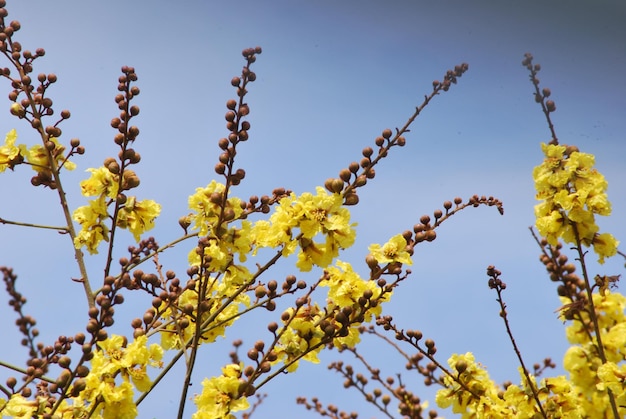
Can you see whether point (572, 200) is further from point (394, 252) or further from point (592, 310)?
point (394, 252)

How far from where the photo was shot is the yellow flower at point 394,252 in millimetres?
3094

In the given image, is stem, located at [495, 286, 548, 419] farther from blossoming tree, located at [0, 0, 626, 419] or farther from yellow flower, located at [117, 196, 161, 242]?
yellow flower, located at [117, 196, 161, 242]

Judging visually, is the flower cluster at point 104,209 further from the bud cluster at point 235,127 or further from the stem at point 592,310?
the stem at point 592,310

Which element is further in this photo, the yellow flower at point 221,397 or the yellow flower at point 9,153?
the yellow flower at point 9,153

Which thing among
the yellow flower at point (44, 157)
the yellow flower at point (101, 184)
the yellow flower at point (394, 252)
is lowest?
the yellow flower at point (394, 252)

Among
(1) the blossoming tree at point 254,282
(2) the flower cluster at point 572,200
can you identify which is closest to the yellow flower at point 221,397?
(1) the blossoming tree at point 254,282

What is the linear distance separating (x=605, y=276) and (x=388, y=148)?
1319mm

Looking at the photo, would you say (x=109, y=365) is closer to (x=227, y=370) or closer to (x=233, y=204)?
(x=227, y=370)

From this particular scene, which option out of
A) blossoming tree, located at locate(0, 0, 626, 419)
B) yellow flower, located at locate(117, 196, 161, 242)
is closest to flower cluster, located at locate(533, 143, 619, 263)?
blossoming tree, located at locate(0, 0, 626, 419)

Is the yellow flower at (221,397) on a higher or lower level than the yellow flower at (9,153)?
lower

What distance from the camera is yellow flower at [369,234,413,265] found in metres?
3.09

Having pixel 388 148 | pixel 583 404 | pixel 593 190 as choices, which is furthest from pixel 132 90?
pixel 583 404

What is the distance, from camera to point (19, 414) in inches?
109

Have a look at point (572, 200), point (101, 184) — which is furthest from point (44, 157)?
point (572, 200)
